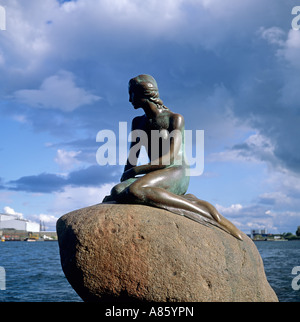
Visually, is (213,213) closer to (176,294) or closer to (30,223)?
(176,294)

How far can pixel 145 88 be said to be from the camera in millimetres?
6387

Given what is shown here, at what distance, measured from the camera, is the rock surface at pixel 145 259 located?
15.7 ft

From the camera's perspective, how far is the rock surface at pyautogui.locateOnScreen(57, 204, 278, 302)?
15.7 feet

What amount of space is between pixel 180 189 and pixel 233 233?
3.40ft

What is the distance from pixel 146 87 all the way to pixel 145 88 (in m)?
0.02

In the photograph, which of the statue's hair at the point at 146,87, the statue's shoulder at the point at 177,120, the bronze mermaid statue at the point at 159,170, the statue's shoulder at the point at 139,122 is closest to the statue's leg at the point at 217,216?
the bronze mermaid statue at the point at 159,170

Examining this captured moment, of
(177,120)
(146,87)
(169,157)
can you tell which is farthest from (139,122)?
(169,157)

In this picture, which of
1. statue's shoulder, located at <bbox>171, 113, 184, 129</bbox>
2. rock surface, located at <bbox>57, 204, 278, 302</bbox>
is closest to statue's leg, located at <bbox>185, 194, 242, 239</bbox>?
rock surface, located at <bbox>57, 204, 278, 302</bbox>

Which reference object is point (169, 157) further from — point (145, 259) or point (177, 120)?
point (145, 259)

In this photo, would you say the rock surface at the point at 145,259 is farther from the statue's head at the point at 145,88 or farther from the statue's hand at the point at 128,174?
the statue's head at the point at 145,88

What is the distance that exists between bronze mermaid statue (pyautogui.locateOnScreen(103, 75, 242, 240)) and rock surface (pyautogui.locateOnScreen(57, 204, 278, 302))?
24 cm

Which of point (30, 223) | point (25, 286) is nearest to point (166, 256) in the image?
point (25, 286)

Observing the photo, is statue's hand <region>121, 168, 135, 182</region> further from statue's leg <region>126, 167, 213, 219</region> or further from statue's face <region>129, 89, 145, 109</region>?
statue's face <region>129, 89, 145, 109</region>
